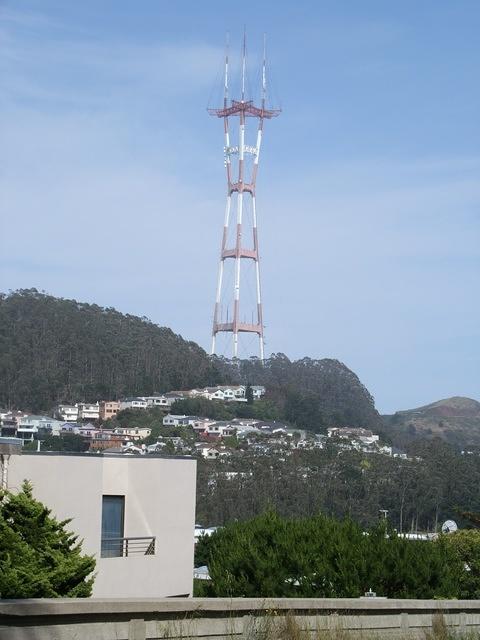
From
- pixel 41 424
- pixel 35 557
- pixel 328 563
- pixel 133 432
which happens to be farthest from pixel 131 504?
pixel 133 432

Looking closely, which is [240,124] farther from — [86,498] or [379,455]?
[86,498]

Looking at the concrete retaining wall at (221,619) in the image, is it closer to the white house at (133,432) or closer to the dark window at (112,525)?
the dark window at (112,525)

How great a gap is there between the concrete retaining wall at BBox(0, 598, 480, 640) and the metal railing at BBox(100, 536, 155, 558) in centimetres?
1292

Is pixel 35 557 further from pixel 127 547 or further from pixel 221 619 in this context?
pixel 221 619

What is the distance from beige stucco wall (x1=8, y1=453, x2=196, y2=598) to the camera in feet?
78.0

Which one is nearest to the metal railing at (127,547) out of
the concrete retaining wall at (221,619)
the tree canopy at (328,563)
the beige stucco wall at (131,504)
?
the beige stucco wall at (131,504)

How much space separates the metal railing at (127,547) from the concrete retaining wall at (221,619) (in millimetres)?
12922

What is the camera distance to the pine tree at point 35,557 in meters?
18.6

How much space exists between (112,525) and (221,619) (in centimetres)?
1664

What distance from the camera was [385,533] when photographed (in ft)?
102

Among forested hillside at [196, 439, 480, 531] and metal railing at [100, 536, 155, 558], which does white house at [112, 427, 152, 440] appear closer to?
forested hillside at [196, 439, 480, 531]

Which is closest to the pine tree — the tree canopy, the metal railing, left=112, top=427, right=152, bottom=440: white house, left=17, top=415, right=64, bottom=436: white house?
the metal railing

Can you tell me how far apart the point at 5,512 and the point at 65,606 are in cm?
1157

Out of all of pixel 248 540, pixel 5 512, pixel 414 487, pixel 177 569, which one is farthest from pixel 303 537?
pixel 414 487
